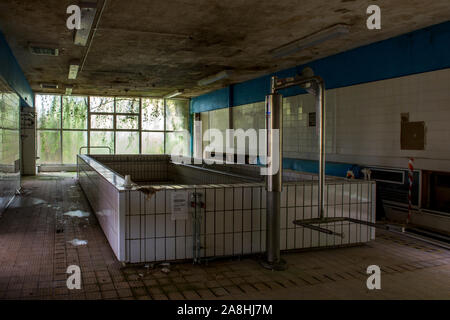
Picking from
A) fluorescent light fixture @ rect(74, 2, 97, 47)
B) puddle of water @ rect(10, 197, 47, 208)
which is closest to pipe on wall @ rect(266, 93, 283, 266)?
fluorescent light fixture @ rect(74, 2, 97, 47)

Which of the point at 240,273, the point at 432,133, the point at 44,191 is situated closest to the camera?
the point at 240,273

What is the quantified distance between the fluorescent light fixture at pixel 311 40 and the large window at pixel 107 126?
9.01m

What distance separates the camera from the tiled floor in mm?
3061

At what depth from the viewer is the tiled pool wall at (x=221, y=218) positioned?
3637 millimetres

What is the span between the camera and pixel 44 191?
28.9 ft

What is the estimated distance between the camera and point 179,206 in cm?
374

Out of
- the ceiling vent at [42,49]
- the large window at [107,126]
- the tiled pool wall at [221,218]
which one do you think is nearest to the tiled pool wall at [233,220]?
the tiled pool wall at [221,218]

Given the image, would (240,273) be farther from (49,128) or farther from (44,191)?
(49,128)

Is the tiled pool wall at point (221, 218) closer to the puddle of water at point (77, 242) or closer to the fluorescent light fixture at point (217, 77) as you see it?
the puddle of water at point (77, 242)

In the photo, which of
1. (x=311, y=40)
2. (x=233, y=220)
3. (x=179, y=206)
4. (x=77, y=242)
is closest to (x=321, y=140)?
(x=233, y=220)

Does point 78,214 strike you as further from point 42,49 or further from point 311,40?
point 311,40

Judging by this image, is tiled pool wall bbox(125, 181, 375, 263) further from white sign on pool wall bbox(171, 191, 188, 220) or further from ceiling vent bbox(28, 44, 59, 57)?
ceiling vent bbox(28, 44, 59, 57)

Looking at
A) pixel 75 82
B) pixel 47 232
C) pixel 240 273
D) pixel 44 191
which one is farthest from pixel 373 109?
pixel 75 82

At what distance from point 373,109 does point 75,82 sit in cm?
890
